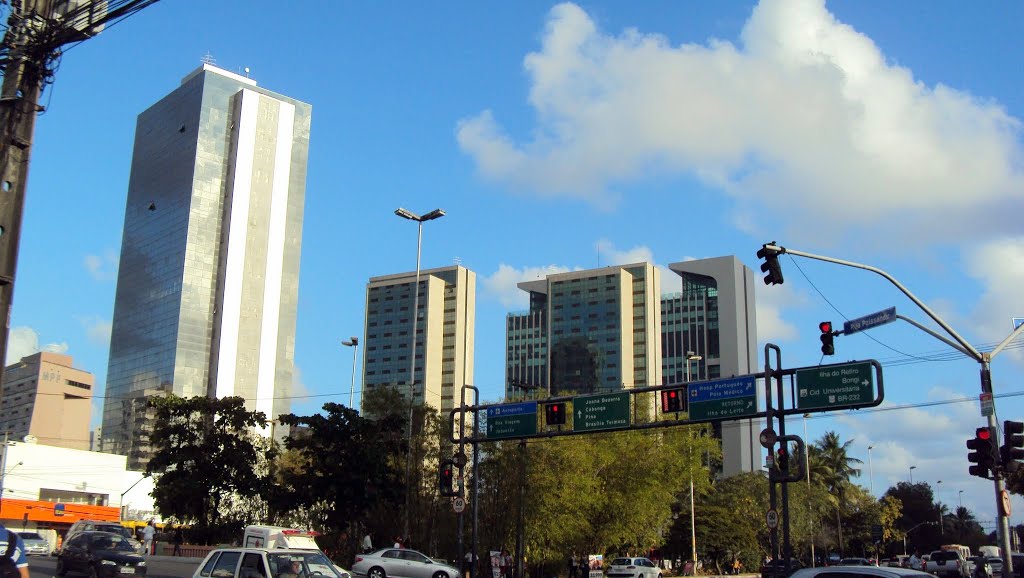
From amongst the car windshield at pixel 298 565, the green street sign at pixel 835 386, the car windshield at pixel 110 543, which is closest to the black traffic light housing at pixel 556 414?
the green street sign at pixel 835 386

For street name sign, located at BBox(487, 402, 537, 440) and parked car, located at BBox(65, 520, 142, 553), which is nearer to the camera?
parked car, located at BBox(65, 520, 142, 553)

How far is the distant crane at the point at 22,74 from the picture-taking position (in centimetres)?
1391

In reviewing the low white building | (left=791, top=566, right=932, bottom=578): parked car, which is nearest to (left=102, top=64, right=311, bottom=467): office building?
the low white building

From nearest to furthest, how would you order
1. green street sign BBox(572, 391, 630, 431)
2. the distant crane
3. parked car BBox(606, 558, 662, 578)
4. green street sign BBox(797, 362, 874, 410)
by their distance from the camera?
the distant crane
green street sign BBox(797, 362, 874, 410)
green street sign BBox(572, 391, 630, 431)
parked car BBox(606, 558, 662, 578)

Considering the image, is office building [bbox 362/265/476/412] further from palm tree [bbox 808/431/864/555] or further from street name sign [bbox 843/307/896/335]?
street name sign [bbox 843/307/896/335]

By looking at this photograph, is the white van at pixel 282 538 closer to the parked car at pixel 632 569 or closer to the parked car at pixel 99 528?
the parked car at pixel 99 528

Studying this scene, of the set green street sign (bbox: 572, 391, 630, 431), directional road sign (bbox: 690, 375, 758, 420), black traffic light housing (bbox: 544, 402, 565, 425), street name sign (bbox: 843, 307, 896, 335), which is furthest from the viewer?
black traffic light housing (bbox: 544, 402, 565, 425)

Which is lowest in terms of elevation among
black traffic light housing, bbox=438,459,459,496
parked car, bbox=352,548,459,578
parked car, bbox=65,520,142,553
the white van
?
parked car, bbox=352,548,459,578

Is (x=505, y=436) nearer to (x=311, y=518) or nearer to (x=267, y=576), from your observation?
(x=311, y=518)

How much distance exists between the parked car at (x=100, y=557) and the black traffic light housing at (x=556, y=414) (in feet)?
44.8

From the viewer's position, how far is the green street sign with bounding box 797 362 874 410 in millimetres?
25547

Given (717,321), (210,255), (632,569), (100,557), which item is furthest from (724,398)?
(210,255)

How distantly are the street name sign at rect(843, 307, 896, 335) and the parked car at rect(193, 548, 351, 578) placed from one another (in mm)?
13733

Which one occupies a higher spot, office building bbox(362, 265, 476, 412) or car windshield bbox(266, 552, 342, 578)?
office building bbox(362, 265, 476, 412)
